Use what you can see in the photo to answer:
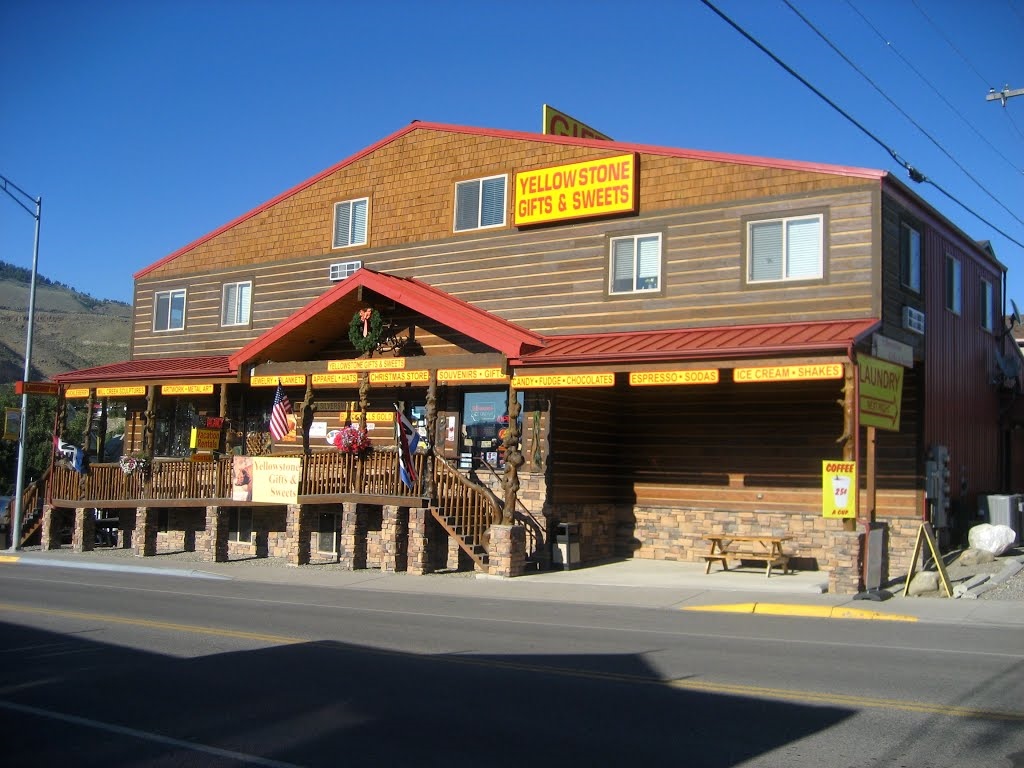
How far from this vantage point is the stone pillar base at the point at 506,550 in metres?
19.6

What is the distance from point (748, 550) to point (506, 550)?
4.83 meters

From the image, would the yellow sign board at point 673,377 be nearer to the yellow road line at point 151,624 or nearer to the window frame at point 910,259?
the window frame at point 910,259

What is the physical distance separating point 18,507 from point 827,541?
20335 millimetres

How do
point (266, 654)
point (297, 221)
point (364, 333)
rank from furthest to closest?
point (297, 221)
point (364, 333)
point (266, 654)

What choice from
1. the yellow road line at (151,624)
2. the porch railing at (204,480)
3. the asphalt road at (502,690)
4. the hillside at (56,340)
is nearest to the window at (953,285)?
the asphalt road at (502,690)

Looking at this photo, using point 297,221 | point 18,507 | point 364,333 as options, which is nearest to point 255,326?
point 297,221

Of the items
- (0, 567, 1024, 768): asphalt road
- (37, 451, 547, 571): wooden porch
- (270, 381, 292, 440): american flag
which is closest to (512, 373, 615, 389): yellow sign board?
(37, 451, 547, 571): wooden porch

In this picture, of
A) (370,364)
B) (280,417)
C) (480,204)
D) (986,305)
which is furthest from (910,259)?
(280,417)

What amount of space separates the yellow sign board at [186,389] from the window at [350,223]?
4.77 metres

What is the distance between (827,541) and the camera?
63.6ft

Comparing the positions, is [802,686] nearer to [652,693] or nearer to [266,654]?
[652,693]

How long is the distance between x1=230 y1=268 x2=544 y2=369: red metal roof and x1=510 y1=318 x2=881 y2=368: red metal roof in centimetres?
70

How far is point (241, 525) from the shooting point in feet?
87.9

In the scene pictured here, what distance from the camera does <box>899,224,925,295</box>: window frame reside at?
1914cm
